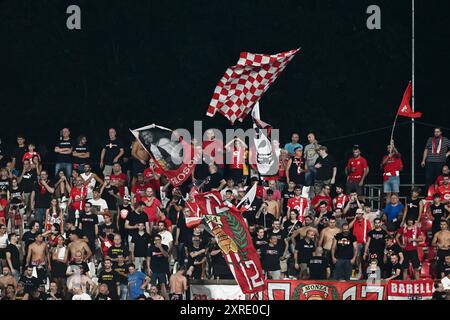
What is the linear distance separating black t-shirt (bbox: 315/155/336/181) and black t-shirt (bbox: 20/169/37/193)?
566 cm

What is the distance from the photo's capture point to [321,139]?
40625 millimetres

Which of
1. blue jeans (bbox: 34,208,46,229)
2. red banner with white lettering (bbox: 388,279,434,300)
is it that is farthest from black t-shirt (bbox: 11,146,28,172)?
red banner with white lettering (bbox: 388,279,434,300)

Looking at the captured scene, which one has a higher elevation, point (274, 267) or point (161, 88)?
point (161, 88)

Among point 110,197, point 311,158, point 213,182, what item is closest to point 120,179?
point 110,197

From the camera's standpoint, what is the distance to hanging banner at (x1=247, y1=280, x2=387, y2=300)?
103 feet

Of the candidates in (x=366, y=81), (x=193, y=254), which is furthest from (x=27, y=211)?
(x=366, y=81)

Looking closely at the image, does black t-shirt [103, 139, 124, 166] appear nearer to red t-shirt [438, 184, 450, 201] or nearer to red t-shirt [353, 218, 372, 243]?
red t-shirt [353, 218, 372, 243]

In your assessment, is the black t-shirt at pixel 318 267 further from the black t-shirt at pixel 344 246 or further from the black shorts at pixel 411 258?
the black shorts at pixel 411 258

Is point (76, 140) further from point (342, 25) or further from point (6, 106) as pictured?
point (342, 25)

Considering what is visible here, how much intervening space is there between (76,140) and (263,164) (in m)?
5.45

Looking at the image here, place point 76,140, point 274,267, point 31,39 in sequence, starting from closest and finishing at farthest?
point 274,267 → point 76,140 → point 31,39

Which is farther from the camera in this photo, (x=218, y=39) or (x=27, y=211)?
(x=218, y=39)

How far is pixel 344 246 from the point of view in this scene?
32969 mm

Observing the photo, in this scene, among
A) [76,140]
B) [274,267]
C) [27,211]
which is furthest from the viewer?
[76,140]
